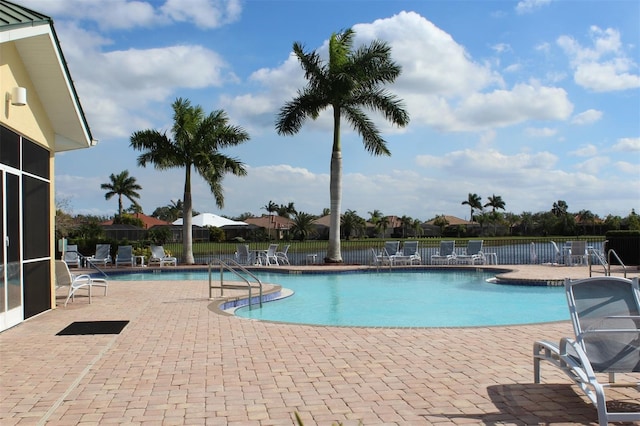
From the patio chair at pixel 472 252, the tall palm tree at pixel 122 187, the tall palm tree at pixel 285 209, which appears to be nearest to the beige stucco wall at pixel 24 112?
the patio chair at pixel 472 252

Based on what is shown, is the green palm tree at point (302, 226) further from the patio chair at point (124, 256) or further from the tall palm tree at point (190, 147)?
the patio chair at point (124, 256)

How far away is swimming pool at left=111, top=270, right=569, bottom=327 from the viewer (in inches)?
407

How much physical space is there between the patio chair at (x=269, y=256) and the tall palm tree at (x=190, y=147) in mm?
2879

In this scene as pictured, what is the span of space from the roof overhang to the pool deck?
3.36 m

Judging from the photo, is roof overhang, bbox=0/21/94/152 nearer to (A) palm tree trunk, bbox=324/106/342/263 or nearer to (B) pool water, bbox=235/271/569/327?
(B) pool water, bbox=235/271/569/327

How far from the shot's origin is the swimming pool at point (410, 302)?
1034 centimetres

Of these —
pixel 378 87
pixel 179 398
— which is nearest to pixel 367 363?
pixel 179 398

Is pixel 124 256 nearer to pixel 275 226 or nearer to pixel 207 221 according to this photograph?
pixel 207 221

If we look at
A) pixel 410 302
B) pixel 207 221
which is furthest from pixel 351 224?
pixel 410 302

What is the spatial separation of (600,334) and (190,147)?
65.7 feet

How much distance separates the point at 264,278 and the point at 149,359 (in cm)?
1193

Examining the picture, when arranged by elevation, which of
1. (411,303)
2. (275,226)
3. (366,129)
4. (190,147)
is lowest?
(411,303)

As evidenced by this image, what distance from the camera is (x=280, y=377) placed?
5.07 m

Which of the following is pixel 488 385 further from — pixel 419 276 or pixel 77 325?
pixel 419 276
